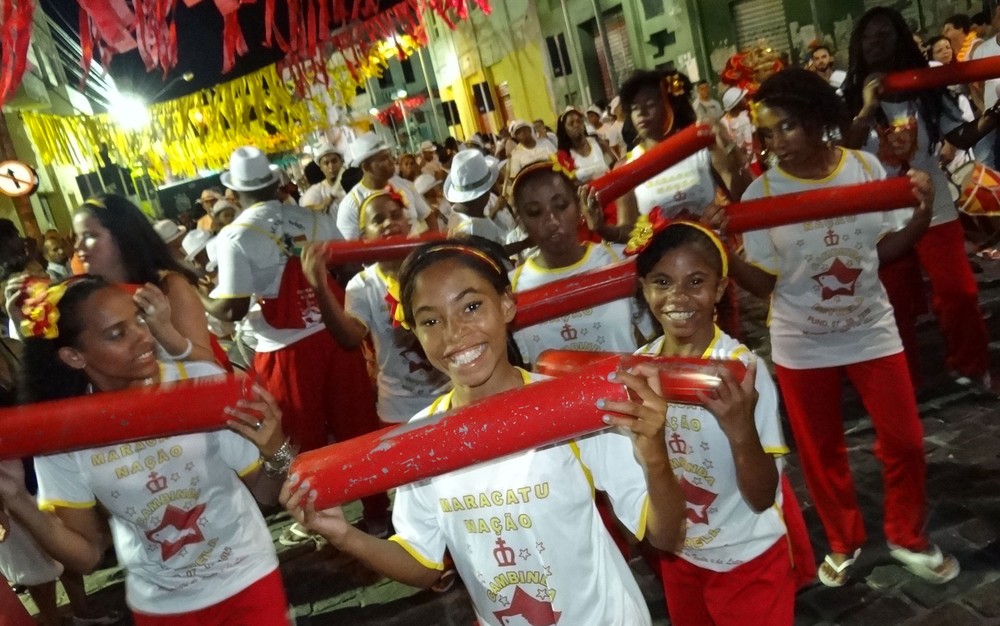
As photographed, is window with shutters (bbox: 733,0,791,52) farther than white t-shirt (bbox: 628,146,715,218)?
Yes

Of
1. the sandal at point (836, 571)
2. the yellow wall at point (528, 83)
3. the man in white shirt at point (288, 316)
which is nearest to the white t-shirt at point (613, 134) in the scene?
the man in white shirt at point (288, 316)

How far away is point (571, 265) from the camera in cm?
347

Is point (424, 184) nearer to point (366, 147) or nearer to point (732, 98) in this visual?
point (366, 147)

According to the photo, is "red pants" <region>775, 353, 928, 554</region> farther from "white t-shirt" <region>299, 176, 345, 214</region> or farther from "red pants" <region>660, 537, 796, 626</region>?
"white t-shirt" <region>299, 176, 345, 214</region>

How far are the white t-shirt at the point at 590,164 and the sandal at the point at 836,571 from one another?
18.3 feet

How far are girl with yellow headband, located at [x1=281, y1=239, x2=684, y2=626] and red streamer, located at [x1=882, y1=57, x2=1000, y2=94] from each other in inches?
119

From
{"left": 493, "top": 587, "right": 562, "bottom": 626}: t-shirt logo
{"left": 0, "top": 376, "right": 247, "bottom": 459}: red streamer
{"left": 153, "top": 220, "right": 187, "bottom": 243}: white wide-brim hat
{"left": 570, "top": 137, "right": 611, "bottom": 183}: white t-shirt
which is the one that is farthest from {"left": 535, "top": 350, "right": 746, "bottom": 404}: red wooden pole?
{"left": 153, "top": 220, "right": 187, "bottom": 243}: white wide-brim hat

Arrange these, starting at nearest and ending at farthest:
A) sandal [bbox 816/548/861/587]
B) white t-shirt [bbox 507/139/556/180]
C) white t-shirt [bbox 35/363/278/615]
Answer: white t-shirt [bbox 35/363/278/615], sandal [bbox 816/548/861/587], white t-shirt [bbox 507/139/556/180]

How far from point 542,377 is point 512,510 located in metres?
0.37

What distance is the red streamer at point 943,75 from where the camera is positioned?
369cm

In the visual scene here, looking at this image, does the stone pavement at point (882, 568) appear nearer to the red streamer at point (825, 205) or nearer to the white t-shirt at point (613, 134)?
the red streamer at point (825, 205)

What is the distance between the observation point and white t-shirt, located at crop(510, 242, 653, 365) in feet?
11.1

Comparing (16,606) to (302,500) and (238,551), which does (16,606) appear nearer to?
(238,551)

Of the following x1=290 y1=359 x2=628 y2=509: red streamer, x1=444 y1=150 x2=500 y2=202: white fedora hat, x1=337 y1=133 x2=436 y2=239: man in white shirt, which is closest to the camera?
x1=290 y1=359 x2=628 y2=509: red streamer
